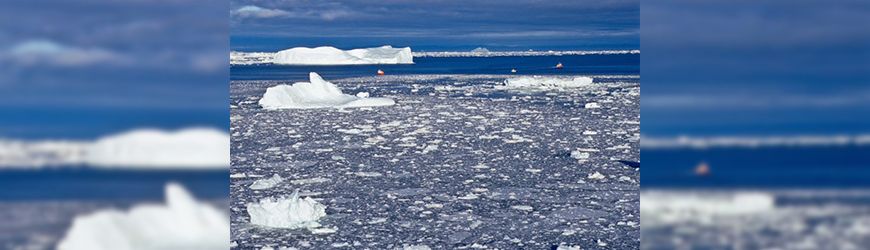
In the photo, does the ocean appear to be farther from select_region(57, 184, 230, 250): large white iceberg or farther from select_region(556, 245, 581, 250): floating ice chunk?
select_region(57, 184, 230, 250): large white iceberg

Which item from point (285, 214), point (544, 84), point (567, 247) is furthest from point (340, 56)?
point (567, 247)

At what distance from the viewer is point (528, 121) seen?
11500mm

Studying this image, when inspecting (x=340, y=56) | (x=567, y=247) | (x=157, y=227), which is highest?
(x=340, y=56)

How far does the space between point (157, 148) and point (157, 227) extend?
0.26 metres

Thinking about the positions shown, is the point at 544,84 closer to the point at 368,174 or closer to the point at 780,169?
the point at 368,174

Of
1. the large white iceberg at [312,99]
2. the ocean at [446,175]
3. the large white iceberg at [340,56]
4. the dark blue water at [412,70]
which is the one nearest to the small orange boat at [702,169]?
the ocean at [446,175]

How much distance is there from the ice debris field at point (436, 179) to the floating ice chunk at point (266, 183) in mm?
16

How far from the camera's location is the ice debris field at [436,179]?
5.25 meters

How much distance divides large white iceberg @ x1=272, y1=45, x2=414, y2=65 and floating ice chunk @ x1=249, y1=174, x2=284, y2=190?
36.9m

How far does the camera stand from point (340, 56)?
44344 mm

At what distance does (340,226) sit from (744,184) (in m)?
2.99

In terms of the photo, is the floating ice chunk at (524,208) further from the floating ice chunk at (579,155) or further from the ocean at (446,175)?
the floating ice chunk at (579,155)

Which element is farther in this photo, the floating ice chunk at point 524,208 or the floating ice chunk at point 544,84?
the floating ice chunk at point 544,84

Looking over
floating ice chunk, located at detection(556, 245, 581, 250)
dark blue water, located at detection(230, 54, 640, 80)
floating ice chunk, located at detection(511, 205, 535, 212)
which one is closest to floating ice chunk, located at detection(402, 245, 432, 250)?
floating ice chunk, located at detection(556, 245, 581, 250)
